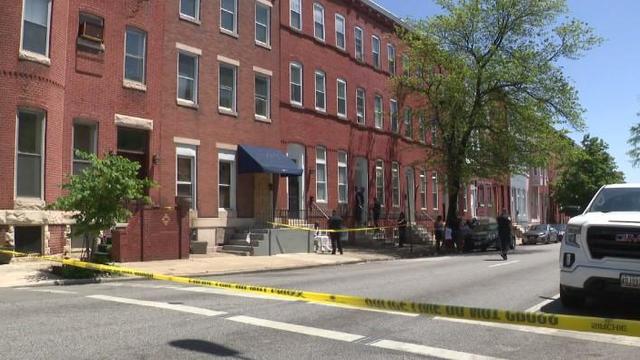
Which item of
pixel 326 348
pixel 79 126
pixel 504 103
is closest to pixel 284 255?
pixel 79 126

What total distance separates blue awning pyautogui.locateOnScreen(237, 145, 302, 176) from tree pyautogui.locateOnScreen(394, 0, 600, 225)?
30.8 feet

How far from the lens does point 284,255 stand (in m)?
23.0

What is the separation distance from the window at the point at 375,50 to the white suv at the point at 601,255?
87.9ft

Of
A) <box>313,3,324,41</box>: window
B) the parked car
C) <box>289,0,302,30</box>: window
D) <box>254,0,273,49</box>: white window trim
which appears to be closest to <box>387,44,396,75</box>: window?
<box>313,3,324,41</box>: window

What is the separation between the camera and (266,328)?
8008 mm

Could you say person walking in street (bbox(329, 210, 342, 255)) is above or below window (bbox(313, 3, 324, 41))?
below

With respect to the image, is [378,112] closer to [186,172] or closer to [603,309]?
[186,172]

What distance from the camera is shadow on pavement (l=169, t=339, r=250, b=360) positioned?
6630 millimetres

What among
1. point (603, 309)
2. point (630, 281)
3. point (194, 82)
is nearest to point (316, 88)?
point (194, 82)

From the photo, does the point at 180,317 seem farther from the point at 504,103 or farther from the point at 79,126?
the point at 504,103

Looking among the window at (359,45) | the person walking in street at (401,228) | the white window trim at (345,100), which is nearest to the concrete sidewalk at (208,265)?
the person walking in street at (401,228)

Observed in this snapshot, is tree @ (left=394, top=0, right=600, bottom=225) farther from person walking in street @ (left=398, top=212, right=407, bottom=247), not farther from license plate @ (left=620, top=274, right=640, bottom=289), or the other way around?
license plate @ (left=620, top=274, right=640, bottom=289)

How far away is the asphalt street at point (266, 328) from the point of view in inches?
268

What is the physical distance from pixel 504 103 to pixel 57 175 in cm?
2093
